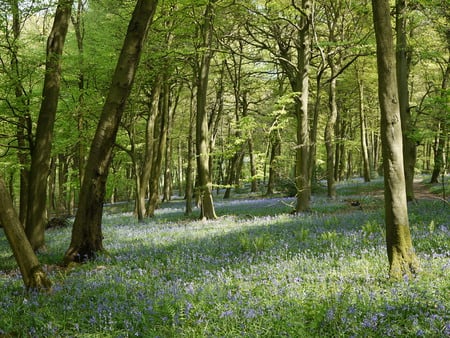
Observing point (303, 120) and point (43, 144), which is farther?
point (303, 120)

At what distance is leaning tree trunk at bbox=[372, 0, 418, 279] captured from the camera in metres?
4.96

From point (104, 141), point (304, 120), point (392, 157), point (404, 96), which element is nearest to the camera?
point (392, 157)

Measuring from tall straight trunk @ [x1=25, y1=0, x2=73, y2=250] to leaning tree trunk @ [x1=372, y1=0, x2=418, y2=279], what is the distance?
813 cm

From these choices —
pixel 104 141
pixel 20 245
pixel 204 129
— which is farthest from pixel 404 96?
pixel 20 245

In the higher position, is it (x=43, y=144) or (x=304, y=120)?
(x=304, y=120)

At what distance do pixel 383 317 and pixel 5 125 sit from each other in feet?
60.7

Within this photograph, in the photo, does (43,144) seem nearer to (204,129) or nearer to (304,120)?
(204,129)

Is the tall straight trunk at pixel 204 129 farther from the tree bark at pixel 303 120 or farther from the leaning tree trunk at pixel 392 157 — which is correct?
the leaning tree trunk at pixel 392 157

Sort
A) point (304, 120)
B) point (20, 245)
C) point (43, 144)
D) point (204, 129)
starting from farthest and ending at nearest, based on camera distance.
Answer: point (204, 129) → point (304, 120) → point (43, 144) → point (20, 245)

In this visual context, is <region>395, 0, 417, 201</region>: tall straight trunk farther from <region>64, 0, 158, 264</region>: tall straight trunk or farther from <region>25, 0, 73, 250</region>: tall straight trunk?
<region>25, 0, 73, 250</region>: tall straight trunk

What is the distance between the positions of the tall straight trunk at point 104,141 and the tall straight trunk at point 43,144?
2.24 meters

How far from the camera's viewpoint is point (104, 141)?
8367mm

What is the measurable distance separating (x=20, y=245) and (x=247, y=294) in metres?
3.64

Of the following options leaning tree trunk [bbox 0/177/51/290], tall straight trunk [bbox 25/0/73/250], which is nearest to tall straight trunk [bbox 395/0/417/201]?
tall straight trunk [bbox 25/0/73/250]
